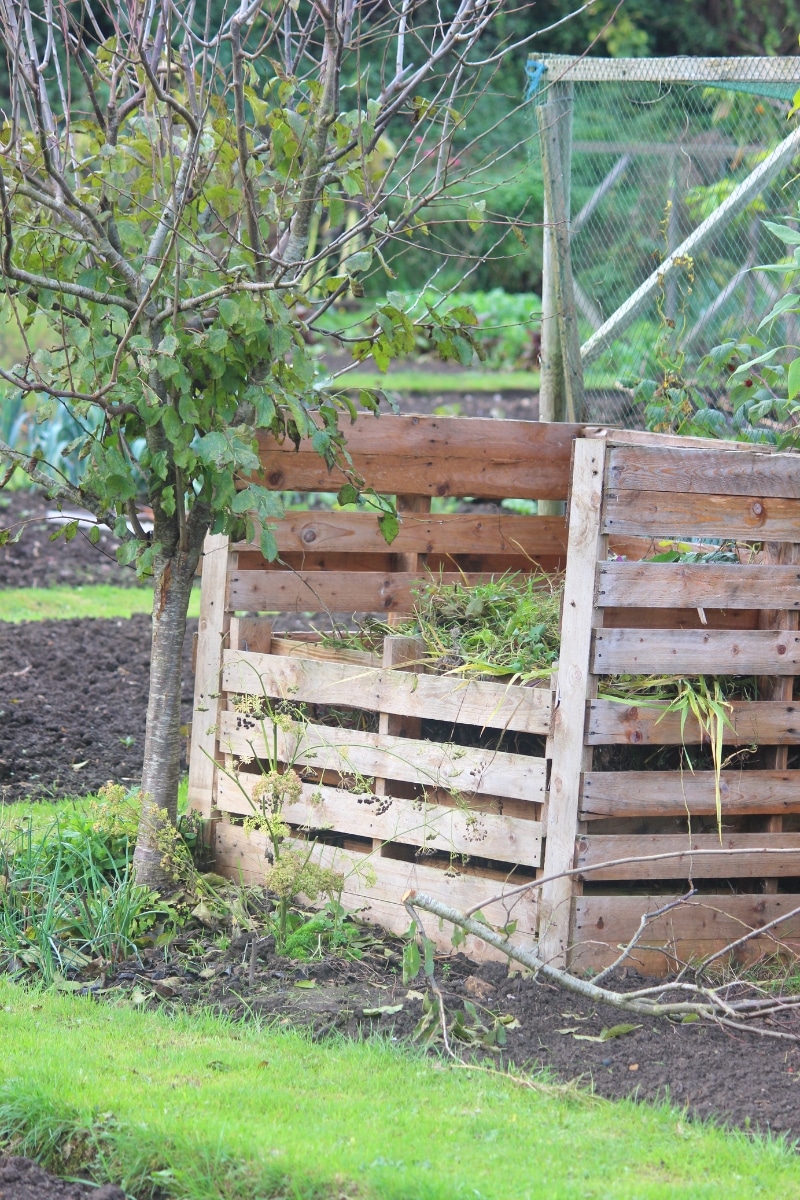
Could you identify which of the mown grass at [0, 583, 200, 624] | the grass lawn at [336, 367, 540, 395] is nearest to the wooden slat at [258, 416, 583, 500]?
the mown grass at [0, 583, 200, 624]

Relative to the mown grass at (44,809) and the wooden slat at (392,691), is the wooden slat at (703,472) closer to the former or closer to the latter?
the wooden slat at (392,691)

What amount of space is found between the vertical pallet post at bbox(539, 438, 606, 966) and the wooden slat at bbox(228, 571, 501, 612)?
1.03m

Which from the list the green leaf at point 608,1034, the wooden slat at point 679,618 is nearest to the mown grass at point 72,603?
the wooden slat at point 679,618

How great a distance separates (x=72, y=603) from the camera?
970cm

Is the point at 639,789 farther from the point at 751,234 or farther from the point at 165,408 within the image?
Answer: the point at 751,234

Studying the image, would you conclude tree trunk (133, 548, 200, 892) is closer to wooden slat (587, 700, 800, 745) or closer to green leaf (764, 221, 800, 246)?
wooden slat (587, 700, 800, 745)

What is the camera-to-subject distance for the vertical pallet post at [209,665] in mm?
4742

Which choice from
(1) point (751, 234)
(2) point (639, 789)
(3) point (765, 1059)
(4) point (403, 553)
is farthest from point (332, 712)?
(1) point (751, 234)

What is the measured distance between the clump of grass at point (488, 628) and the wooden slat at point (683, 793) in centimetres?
40

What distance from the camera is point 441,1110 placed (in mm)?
3055

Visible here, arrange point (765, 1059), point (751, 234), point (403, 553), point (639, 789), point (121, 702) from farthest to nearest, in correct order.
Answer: point (121, 702), point (751, 234), point (403, 553), point (639, 789), point (765, 1059)

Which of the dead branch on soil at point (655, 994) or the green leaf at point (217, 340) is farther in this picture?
the green leaf at point (217, 340)

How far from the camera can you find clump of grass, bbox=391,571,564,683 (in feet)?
13.8

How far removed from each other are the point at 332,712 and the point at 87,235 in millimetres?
1822
